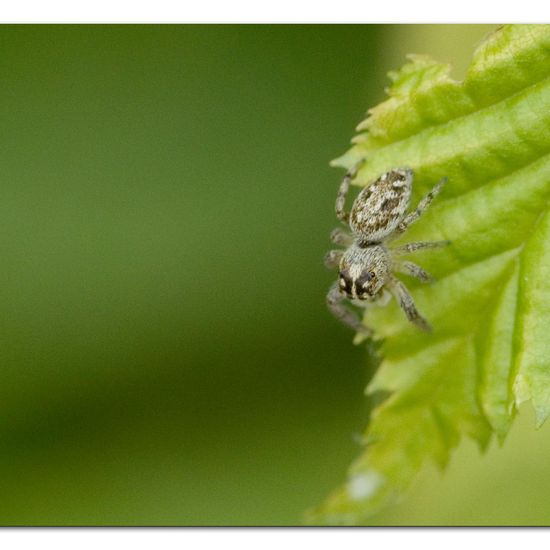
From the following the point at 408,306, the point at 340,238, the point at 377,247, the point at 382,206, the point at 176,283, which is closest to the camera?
the point at 408,306

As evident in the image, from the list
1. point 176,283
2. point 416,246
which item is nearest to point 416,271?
point 416,246

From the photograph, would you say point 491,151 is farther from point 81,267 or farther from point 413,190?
point 81,267

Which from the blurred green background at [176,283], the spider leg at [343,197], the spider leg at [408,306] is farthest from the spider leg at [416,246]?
the blurred green background at [176,283]

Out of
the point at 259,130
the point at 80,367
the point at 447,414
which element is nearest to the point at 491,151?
the point at 447,414

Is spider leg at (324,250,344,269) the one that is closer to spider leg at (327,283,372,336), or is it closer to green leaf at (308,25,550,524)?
spider leg at (327,283,372,336)
